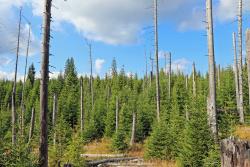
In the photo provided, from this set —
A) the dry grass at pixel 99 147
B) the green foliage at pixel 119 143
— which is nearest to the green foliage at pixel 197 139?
the green foliage at pixel 119 143

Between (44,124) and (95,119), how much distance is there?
3042cm

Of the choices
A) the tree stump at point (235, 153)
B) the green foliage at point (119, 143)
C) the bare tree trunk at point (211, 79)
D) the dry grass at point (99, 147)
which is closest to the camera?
the tree stump at point (235, 153)

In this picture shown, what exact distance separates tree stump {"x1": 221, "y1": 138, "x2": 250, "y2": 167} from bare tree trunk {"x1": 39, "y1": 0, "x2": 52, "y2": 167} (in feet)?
32.9

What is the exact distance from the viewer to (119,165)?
72.3 ft

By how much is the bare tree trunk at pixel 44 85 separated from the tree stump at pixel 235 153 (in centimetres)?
1004

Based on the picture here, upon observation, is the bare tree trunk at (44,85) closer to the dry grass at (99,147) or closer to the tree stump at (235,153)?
the tree stump at (235,153)

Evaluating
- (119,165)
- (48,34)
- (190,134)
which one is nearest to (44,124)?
(48,34)

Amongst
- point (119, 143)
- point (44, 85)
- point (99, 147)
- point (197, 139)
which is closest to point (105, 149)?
point (99, 147)

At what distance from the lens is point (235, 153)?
337 centimetres

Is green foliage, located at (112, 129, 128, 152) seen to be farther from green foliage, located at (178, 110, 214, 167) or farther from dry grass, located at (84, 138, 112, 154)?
green foliage, located at (178, 110, 214, 167)

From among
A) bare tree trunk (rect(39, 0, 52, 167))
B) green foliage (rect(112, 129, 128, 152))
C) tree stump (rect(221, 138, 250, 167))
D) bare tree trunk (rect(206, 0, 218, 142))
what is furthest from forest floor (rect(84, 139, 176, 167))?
tree stump (rect(221, 138, 250, 167))

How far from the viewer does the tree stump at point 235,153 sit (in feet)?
10.8

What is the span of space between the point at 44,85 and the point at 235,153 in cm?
1058

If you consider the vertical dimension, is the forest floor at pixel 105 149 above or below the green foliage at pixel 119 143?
below
